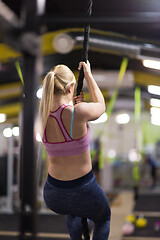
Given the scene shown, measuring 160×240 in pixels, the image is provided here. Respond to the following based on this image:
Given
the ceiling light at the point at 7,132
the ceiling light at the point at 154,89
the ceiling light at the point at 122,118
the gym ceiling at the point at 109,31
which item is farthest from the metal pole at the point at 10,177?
the ceiling light at the point at 122,118

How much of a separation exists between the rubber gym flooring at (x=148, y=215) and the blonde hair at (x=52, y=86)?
10.4 feet

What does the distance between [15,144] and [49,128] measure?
532 cm

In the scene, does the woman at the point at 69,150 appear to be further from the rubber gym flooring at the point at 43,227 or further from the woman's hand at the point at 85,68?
the rubber gym flooring at the point at 43,227

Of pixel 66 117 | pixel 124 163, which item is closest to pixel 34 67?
pixel 66 117

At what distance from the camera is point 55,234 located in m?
3.63

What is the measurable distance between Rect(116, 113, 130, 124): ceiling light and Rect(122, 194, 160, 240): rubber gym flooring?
2.76m

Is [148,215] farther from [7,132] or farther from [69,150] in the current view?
[69,150]

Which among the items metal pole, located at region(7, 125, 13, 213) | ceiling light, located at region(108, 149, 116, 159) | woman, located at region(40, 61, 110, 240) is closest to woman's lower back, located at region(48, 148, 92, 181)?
woman, located at region(40, 61, 110, 240)

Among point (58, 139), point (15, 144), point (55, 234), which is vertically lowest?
point (55, 234)

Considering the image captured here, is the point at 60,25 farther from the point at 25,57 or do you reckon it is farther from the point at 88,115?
the point at 88,115

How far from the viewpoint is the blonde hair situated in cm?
75

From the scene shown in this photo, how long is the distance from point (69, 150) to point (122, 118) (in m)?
9.38

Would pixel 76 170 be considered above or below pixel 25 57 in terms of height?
below

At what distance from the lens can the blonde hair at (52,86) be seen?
754 millimetres
